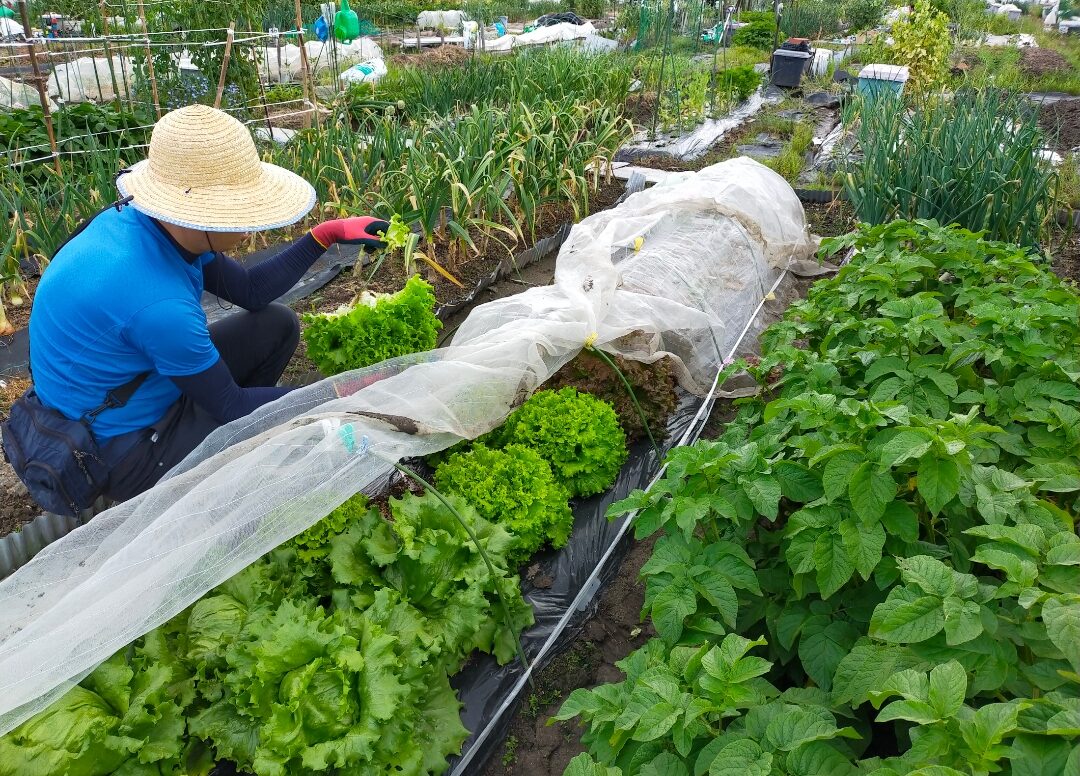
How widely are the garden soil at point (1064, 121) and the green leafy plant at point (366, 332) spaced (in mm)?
7067

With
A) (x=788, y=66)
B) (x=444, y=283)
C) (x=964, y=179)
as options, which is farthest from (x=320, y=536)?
(x=788, y=66)

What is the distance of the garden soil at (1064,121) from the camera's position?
7469 millimetres

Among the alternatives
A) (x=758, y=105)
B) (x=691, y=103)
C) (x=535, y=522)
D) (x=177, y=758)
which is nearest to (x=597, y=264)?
(x=535, y=522)

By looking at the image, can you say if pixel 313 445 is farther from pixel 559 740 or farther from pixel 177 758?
pixel 559 740

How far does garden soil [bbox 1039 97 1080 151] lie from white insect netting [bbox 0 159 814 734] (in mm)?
5801

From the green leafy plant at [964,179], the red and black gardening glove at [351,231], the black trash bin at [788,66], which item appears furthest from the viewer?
the black trash bin at [788,66]

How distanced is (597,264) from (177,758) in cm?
234

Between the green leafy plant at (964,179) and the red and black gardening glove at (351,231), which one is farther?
the green leafy plant at (964,179)

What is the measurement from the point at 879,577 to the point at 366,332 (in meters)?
2.01

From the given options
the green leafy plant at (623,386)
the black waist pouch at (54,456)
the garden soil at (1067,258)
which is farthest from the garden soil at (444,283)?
the garden soil at (1067,258)

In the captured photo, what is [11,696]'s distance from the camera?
141cm

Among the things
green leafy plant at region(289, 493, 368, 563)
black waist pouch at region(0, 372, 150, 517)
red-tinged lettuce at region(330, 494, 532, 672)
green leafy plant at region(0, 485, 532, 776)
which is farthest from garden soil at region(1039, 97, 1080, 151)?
black waist pouch at region(0, 372, 150, 517)

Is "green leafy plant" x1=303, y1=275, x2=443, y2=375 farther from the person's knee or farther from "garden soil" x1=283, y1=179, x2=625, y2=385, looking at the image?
"garden soil" x1=283, y1=179, x2=625, y2=385

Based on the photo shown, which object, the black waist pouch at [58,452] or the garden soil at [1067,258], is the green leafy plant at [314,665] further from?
the garden soil at [1067,258]
